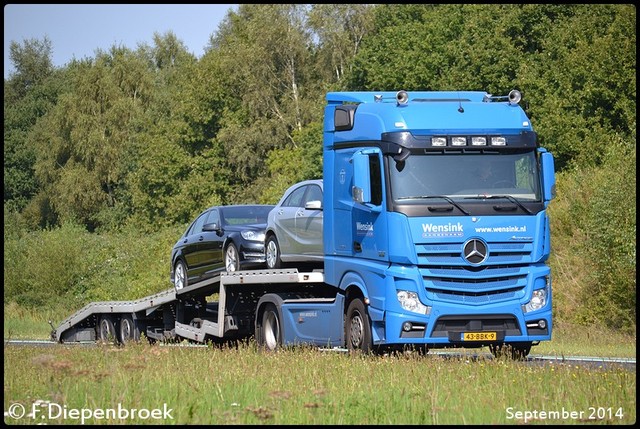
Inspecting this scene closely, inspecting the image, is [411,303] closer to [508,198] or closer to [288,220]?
[508,198]

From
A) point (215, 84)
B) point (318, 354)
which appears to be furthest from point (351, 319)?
point (215, 84)

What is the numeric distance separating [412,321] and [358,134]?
9.24ft

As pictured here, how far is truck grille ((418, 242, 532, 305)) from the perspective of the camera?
15.3 m

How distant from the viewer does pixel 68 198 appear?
85.1m

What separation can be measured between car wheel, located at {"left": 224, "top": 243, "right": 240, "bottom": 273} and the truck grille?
17.5 ft

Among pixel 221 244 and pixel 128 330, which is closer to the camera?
pixel 221 244

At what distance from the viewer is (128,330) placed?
23625 millimetres

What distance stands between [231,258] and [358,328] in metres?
4.48

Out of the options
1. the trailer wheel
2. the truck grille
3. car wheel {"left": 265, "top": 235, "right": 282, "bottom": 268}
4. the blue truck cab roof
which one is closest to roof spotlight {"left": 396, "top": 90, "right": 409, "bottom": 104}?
the blue truck cab roof

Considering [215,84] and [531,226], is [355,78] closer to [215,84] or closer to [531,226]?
[215,84]

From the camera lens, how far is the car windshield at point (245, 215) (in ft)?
67.9

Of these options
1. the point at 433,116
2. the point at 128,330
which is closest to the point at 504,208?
the point at 433,116

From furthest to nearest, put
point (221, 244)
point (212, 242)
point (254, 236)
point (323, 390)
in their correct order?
point (212, 242) → point (221, 244) → point (254, 236) → point (323, 390)

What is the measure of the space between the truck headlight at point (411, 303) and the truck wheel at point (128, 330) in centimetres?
888
